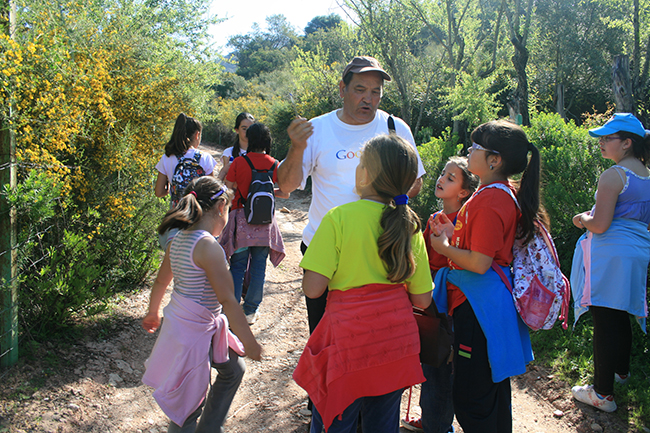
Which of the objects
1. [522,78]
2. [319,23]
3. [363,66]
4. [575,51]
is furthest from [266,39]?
[363,66]

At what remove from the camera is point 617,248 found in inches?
112

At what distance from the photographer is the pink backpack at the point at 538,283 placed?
200 cm

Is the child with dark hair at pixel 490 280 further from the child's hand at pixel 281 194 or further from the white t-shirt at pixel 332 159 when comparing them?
the child's hand at pixel 281 194

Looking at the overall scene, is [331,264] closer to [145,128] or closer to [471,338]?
[471,338]

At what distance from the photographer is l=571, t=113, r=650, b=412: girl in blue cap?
276 centimetres

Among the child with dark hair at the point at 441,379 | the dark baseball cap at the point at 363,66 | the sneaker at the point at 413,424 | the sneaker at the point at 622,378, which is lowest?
the sneaker at the point at 413,424

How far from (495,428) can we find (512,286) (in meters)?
0.68

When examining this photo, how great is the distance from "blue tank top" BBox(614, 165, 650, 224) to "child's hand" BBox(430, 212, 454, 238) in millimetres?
1402

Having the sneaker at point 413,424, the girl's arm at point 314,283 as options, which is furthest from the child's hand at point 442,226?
the sneaker at point 413,424

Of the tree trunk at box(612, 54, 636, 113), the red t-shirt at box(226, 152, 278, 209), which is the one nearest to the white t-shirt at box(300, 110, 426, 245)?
the red t-shirt at box(226, 152, 278, 209)

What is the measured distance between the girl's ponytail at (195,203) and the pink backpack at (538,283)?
1.39m

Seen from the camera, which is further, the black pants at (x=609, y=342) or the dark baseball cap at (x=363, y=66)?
the black pants at (x=609, y=342)

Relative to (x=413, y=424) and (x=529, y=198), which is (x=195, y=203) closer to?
(x=529, y=198)

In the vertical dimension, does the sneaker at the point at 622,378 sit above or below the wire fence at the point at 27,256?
below
